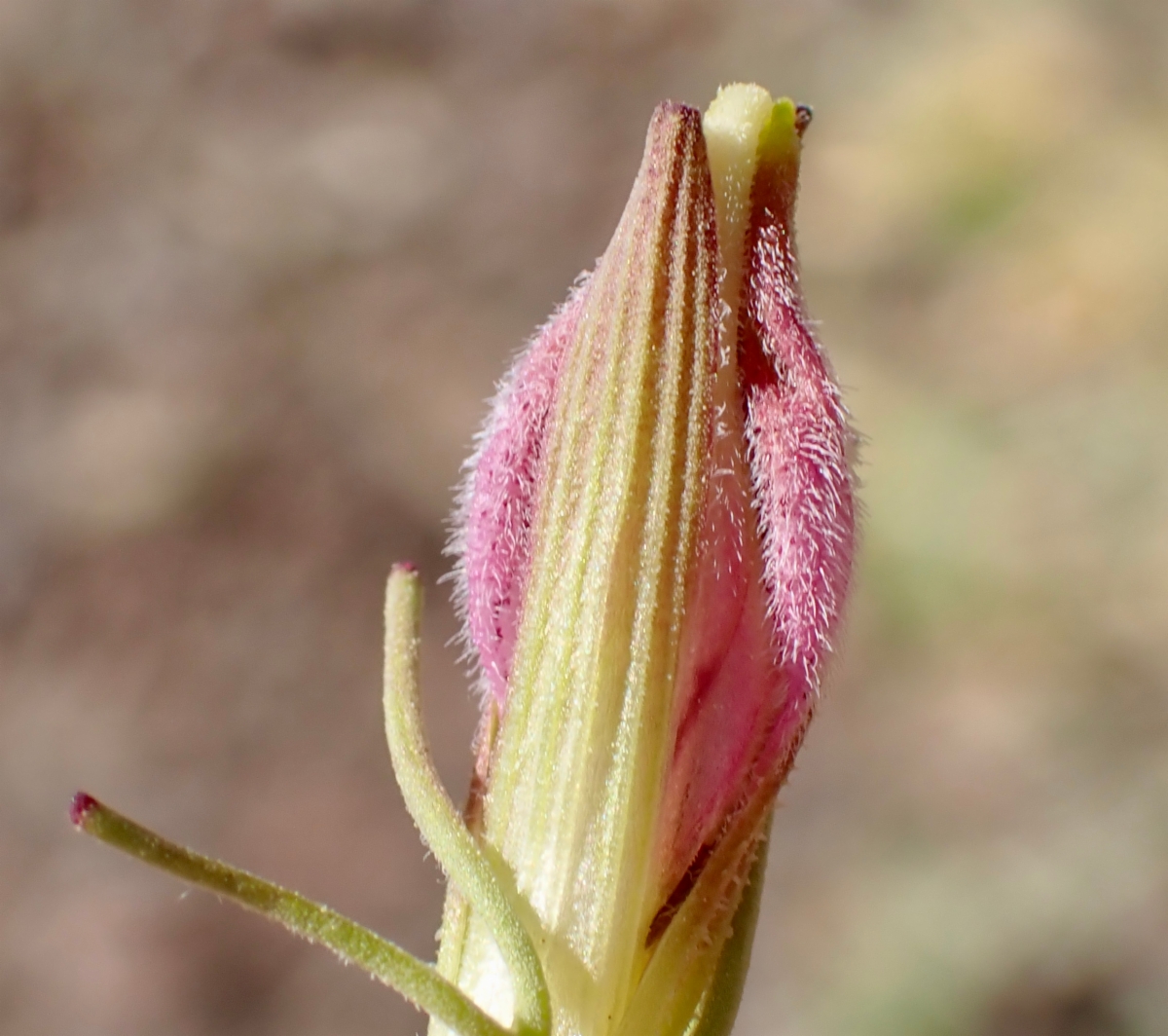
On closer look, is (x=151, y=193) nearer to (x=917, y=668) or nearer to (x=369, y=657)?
(x=369, y=657)

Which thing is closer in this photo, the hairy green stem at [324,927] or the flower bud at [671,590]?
the hairy green stem at [324,927]

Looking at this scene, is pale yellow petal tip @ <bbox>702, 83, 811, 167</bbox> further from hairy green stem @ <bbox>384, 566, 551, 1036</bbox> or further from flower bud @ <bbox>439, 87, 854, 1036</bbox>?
hairy green stem @ <bbox>384, 566, 551, 1036</bbox>

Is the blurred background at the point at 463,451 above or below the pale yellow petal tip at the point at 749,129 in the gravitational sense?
above

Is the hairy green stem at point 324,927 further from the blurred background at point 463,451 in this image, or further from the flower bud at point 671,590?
the blurred background at point 463,451

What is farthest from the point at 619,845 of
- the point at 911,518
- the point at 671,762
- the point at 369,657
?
the point at 369,657

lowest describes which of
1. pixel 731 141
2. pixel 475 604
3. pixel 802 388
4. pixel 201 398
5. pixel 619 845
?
pixel 619 845

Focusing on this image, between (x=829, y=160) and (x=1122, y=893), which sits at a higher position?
(x=829, y=160)

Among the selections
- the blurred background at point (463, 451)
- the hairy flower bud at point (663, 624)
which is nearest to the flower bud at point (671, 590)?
the hairy flower bud at point (663, 624)
